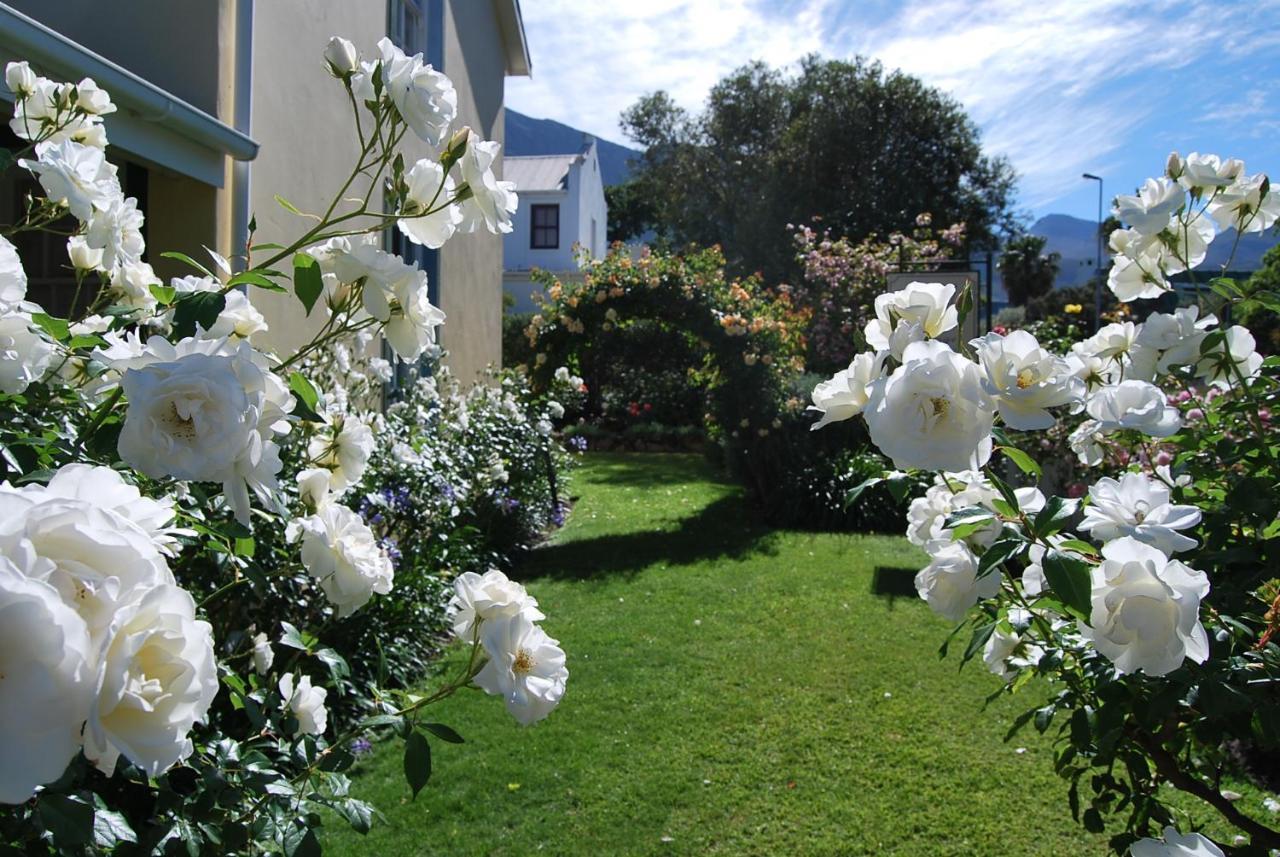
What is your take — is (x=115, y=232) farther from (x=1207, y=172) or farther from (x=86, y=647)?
(x=1207, y=172)

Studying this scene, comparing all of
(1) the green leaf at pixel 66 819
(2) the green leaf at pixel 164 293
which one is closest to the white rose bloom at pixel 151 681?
(1) the green leaf at pixel 66 819

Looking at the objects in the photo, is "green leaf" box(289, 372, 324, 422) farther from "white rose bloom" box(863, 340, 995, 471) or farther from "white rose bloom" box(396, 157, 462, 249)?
"white rose bloom" box(863, 340, 995, 471)

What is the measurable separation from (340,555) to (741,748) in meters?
3.03

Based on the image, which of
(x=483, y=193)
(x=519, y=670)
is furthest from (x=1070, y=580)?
(x=483, y=193)

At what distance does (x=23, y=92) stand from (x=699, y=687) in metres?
4.09

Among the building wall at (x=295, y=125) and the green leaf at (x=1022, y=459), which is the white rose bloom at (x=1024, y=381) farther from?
the building wall at (x=295, y=125)

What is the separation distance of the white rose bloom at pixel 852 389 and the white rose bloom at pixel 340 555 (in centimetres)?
86

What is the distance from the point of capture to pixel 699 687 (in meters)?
4.96

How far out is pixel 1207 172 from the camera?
193cm

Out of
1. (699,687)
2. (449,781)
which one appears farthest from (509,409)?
(449,781)

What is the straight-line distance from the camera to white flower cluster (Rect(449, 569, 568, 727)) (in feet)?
4.50

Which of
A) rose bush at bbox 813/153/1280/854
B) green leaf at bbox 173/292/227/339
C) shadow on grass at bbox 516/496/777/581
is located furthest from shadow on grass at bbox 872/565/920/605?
green leaf at bbox 173/292/227/339

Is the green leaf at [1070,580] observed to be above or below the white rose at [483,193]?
below

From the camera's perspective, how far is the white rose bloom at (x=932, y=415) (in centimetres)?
116
